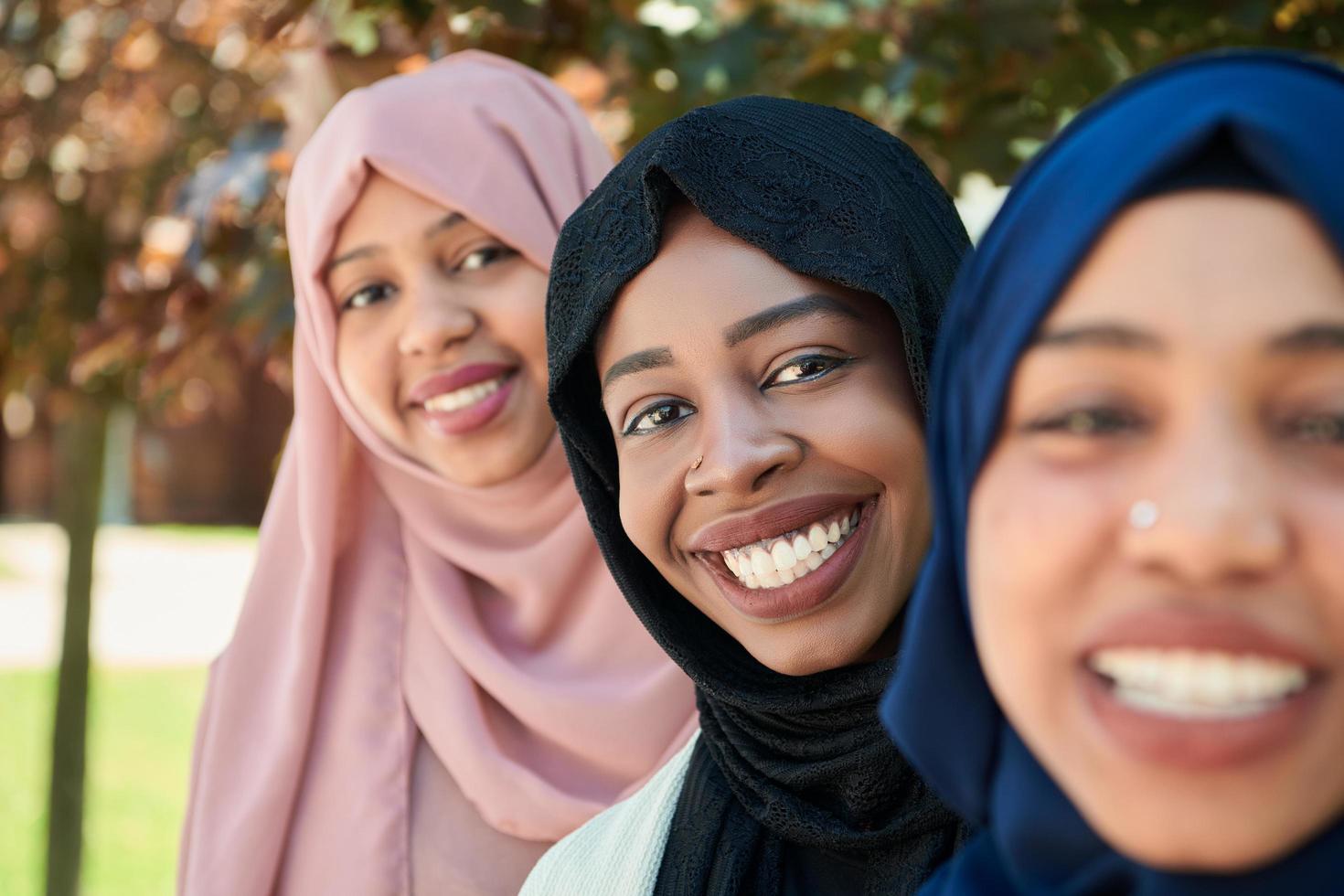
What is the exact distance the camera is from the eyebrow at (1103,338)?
112 centimetres

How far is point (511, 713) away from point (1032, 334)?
5.98 ft

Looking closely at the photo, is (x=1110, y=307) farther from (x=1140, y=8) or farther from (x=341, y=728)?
(x=341, y=728)

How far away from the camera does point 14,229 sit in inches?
181

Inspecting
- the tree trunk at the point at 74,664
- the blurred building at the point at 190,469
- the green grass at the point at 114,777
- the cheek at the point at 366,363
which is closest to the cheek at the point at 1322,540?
the cheek at the point at 366,363

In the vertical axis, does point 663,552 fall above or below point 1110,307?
below

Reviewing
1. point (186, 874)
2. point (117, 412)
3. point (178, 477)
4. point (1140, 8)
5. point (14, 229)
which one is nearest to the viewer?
point (1140, 8)

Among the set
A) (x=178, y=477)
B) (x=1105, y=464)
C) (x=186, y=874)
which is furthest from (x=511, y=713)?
(x=178, y=477)

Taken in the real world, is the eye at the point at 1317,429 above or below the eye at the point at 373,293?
above

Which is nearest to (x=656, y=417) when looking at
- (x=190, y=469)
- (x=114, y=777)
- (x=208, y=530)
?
(x=114, y=777)

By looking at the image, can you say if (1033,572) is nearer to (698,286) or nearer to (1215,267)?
(1215,267)

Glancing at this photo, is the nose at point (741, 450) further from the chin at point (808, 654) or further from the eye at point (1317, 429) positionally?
the eye at point (1317, 429)

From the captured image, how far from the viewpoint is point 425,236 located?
2703 mm

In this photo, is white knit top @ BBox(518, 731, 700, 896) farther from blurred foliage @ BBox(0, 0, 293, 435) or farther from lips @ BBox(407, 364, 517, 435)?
blurred foliage @ BBox(0, 0, 293, 435)

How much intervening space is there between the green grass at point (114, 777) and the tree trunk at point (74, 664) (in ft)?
0.48
